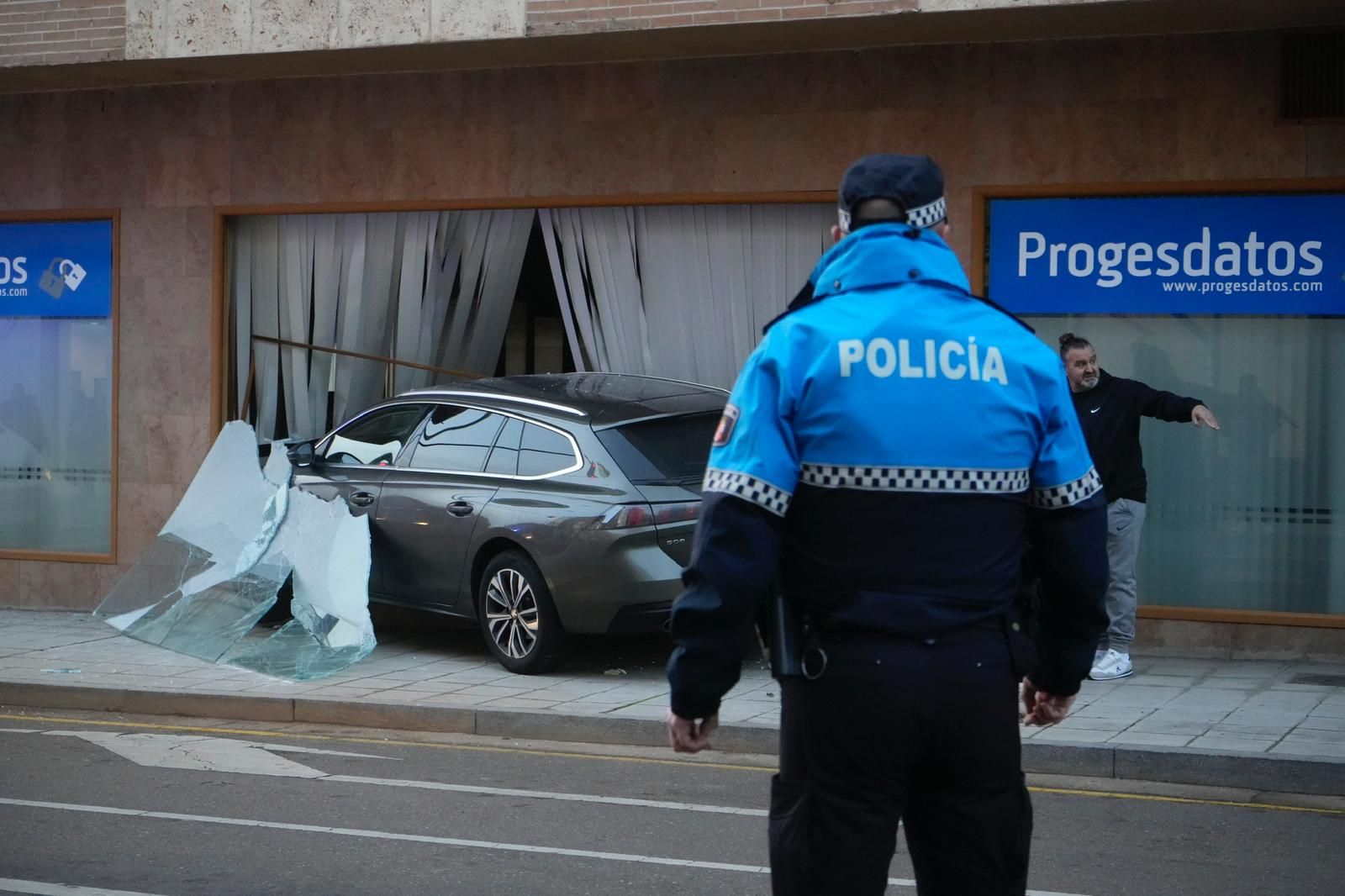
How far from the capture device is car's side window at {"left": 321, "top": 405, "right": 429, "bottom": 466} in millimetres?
11008

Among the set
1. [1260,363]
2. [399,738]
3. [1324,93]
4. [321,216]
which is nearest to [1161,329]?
[1260,363]

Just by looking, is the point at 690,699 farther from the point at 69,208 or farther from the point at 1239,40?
the point at 69,208

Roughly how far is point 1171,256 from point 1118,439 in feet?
6.25

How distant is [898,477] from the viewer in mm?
2949

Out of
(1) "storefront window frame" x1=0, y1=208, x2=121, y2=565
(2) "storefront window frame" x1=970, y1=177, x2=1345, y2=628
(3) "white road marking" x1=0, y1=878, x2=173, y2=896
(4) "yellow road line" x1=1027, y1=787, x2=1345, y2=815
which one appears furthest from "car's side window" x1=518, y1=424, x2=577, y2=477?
(1) "storefront window frame" x1=0, y1=208, x2=121, y2=565

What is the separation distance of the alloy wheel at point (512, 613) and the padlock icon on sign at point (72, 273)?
563cm

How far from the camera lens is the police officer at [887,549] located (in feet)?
9.49

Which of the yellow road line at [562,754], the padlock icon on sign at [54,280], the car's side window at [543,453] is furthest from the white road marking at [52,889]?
the padlock icon on sign at [54,280]

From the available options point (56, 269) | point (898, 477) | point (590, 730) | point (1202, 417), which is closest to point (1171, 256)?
point (1202, 417)

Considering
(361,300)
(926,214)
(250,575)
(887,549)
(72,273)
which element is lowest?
(250,575)

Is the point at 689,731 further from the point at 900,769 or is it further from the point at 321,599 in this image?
the point at 321,599

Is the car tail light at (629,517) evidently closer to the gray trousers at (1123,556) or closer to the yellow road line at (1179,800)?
the gray trousers at (1123,556)

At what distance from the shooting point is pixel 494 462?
10250mm

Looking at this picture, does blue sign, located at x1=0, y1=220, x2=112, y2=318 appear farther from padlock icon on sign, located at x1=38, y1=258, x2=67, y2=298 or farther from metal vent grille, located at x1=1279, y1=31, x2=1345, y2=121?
metal vent grille, located at x1=1279, y1=31, x2=1345, y2=121
